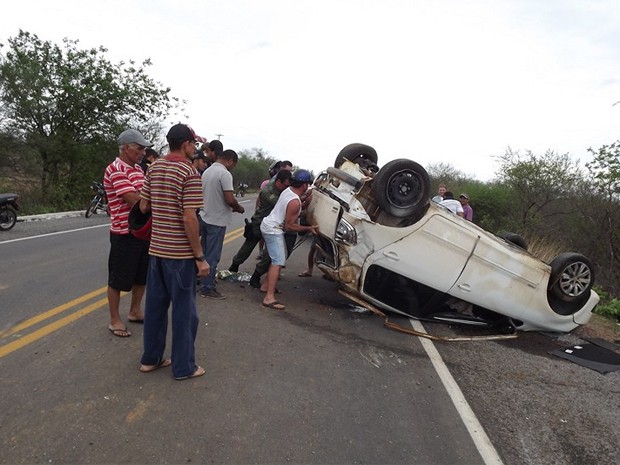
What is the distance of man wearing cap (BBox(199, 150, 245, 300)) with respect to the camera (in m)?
5.38

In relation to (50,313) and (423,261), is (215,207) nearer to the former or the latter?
(50,313)

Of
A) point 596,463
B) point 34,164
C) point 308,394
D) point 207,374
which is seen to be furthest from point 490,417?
point 34,164

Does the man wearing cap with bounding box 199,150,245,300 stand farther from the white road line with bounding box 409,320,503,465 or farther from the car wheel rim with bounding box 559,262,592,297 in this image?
the car wheel rim with bounding box 559,262,592,297

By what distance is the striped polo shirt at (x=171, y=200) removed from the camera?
301 centimetres

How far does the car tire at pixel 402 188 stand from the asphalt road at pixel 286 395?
142 centimetres

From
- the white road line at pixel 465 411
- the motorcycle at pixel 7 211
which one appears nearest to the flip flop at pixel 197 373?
the white road line at pixel 465 411

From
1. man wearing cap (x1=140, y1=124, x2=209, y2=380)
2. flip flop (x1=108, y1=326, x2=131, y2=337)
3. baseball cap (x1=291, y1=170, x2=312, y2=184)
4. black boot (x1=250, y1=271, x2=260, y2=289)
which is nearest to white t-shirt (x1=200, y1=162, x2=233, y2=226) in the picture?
baseball cap (x1=291, y1=170, x2=312, y2=184)

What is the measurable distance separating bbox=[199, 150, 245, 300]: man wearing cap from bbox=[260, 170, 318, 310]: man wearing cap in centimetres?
45

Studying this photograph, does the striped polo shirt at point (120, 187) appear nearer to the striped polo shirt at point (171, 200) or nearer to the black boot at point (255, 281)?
the striped polo shirt at point (171, 200)

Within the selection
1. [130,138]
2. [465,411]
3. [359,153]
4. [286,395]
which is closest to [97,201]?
[359,153]

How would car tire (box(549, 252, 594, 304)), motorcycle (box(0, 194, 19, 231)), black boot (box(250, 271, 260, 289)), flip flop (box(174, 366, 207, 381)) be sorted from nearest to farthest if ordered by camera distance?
1. flip flop (box(174, 366, 207, 381))
2. car tire (box(549, 252, 594, 304))
3. black boot (box(250, 271, 260, 289))
4. motorcycle (box(0, 194, 19, 231))

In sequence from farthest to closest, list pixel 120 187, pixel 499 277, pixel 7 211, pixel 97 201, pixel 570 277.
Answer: pixel 97 201, pixel 7 211, pixel 570 277, pixel 499 277, pixel 120 187

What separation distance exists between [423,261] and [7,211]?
8972 millimetres

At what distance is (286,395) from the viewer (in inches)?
128
